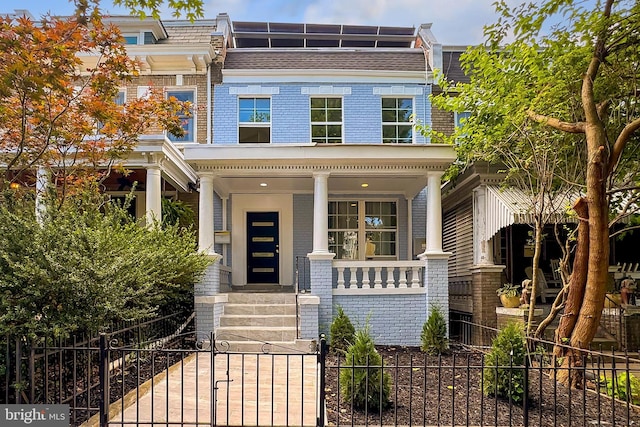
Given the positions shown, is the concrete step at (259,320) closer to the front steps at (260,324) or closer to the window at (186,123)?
the front steps at (260,324)

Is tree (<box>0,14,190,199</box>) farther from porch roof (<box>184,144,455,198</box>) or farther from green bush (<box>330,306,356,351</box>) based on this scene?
green bush (<box>330,306,356,351</box>)

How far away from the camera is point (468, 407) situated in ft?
19.3

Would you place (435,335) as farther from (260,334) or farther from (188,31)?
(188,31)

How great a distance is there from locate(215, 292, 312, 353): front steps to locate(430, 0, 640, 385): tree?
4.94 m

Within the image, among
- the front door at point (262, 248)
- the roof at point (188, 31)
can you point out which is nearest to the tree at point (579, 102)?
the front door at point (262, 248)

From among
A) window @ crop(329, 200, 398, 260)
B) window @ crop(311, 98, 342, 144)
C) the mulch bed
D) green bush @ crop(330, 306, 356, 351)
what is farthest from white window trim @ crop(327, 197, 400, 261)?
the mulch bed

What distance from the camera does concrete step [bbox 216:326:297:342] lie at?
33.5ft

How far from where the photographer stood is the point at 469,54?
10.7 metres

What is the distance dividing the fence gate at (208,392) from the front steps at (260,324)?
1.91ft

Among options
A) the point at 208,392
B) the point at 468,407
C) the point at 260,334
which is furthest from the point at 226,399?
the point at 260,334

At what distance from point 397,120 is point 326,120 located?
6.70 feet

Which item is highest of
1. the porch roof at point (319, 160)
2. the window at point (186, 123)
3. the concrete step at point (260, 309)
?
the window at point (186, 123)

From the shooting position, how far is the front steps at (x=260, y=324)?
32.7 feet

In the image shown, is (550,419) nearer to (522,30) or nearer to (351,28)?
(522,30)
